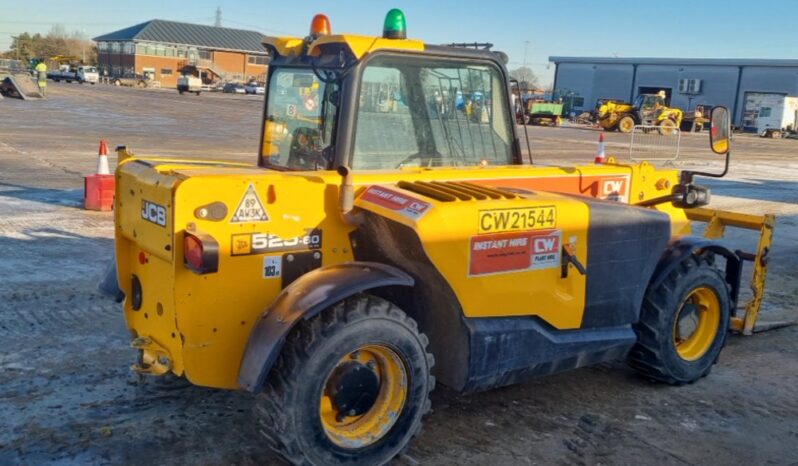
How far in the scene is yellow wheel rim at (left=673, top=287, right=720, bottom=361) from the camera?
16.6ft

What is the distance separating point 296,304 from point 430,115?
1570mm

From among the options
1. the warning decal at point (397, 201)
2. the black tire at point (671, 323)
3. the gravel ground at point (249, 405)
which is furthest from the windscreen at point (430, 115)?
the gravel ground at point (249, 405)

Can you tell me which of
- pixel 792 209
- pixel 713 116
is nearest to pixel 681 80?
pixel 792 209

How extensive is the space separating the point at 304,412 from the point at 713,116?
2971 millimetres

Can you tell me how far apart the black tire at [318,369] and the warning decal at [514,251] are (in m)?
0.47

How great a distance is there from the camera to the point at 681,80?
63438mm

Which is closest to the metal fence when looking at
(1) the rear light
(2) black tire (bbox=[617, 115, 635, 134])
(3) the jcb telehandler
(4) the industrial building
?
(2) black tire (bbox=[617, 115, 635, 134])

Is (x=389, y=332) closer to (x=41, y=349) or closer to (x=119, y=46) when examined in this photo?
(x=41, y=349)

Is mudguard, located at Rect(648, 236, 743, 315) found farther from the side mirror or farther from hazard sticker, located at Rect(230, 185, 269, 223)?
hazard sticker, located at Rect(230, 185, 269, 223)

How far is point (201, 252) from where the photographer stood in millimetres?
3291

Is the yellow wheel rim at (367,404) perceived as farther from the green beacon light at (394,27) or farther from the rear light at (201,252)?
the green beacon light at (394,27)

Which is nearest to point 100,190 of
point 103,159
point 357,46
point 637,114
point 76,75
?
point 103,159

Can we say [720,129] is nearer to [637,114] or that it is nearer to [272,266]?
[272,266]

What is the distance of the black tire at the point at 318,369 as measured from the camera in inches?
135
